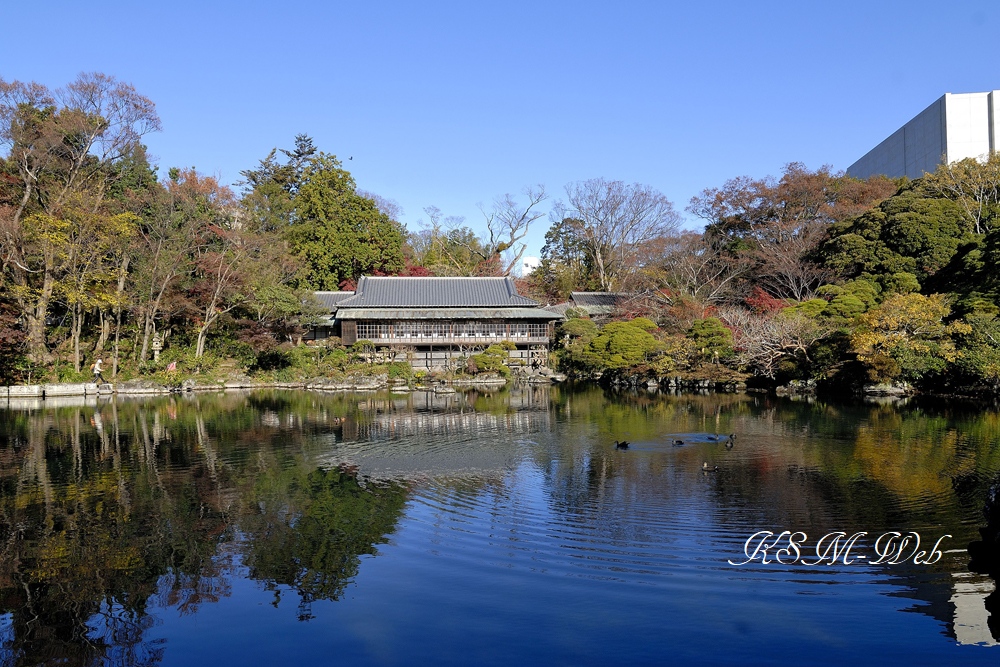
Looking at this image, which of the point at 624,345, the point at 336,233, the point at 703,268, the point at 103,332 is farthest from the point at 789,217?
the point at 103,332

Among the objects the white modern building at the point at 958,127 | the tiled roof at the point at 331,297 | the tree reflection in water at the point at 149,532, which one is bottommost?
the tree reflection in water at the point at 149,532

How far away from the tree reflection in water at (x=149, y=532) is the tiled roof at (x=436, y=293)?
2026 centimetres

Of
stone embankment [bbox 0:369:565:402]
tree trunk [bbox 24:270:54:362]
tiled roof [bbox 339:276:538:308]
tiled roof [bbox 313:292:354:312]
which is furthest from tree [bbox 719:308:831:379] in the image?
tree trunk [bbox 24:270:54:362]

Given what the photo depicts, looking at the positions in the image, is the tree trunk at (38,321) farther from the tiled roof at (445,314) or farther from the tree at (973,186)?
the tree at (973,186)

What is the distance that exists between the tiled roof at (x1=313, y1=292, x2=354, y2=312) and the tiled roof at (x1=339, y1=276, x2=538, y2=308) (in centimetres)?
150

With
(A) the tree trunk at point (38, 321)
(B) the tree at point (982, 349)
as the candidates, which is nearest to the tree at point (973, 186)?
(B) the tree at point (982, 349)

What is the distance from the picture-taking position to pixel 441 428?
56.5 feet

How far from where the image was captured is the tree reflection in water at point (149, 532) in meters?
6.33

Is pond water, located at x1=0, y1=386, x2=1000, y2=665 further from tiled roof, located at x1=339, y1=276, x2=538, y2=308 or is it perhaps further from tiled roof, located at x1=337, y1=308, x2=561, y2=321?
tiled roof, located at x1=339, y1=276, x2=538, y2=308

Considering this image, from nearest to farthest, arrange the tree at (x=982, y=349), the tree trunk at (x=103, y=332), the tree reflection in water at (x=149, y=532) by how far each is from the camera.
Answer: the tree reflection in water at (x=149, y=532) < the tree at (x=982, y=349) < the tree trunk at (x=103, y=332)

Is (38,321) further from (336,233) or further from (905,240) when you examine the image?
(905,240)

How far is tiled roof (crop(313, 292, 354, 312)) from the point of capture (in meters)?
36.6

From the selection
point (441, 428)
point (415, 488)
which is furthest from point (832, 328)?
point (415, 488)

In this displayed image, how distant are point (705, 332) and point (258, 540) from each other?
21866 mm
